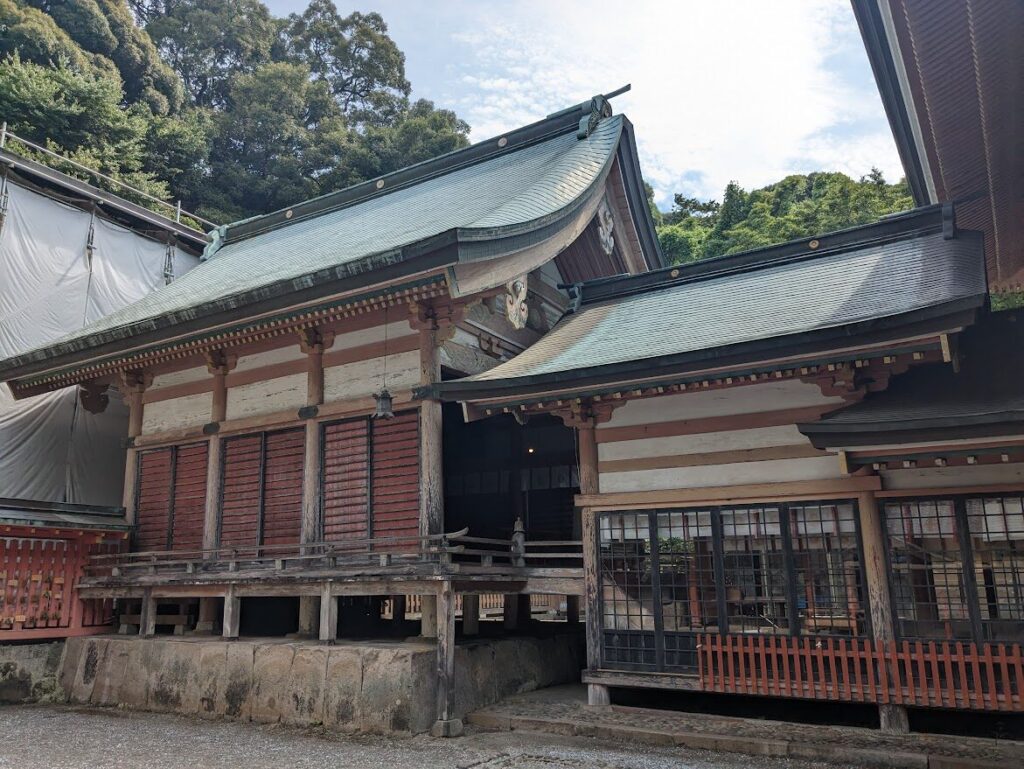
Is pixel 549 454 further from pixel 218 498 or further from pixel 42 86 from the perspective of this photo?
pixel 42 86

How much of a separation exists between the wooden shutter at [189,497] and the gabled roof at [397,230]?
2.22 m

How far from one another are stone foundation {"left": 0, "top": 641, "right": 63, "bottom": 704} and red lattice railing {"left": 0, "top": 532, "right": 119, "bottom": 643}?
222mm

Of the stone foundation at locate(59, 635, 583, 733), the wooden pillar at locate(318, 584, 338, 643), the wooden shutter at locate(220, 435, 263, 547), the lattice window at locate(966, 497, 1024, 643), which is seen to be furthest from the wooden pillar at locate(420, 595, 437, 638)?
the lattice window at locate(966, 497, 1024, 643)

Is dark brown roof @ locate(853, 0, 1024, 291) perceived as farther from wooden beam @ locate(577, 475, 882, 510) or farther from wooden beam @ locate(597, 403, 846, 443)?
wooden beam @ locate(577, 475, 882, 510)

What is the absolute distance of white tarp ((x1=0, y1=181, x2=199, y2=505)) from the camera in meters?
15.9

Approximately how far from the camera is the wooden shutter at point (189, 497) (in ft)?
41.5

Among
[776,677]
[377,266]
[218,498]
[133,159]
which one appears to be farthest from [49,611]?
[133,159]

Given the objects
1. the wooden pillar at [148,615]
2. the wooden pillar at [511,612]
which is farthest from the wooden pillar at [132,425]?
the wooden pillar at [511,612]

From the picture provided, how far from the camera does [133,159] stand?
91.4ft

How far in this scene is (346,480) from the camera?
11086 millimetres

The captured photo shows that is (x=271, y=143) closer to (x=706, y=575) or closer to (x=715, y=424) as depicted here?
(x=715, y=424)

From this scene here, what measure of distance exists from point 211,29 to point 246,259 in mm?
34812

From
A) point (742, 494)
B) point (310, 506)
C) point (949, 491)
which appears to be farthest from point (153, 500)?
point (949, 491)

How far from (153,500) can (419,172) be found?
29.6ft
